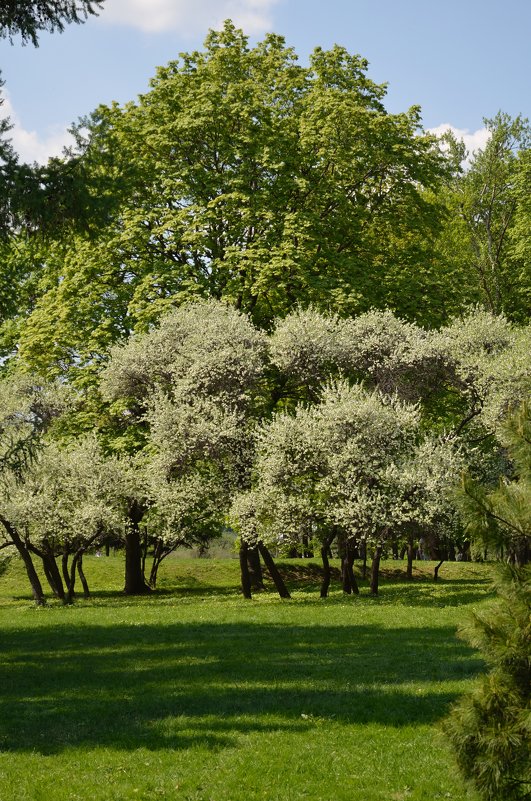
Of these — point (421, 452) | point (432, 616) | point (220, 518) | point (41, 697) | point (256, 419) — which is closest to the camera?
point (41, 697)

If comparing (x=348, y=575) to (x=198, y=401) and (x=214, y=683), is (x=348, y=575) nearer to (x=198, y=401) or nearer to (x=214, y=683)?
(x=198, y=401)

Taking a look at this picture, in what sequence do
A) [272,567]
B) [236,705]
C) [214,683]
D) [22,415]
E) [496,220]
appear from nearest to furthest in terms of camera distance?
[236,705]
[214,683]
[272,567]
[22,415]
[496,220]

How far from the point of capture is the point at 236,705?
15.4 meters

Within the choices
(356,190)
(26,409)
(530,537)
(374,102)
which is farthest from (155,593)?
(530,537)

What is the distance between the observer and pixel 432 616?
26797 mm

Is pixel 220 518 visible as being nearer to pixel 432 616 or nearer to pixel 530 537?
pixel 432 616

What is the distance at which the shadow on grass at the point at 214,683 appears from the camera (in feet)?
46.3

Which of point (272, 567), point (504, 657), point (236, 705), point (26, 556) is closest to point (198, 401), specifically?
point (272, 567)

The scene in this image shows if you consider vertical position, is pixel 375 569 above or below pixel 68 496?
below

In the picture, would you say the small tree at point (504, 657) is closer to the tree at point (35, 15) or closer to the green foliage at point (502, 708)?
the green foliage at point (502, 708)

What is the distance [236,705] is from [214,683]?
2.16 m

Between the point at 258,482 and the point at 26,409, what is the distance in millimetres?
11164

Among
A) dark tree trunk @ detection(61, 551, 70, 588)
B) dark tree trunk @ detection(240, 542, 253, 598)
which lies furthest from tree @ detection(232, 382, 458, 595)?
dark tree trunk @ detection(61, 551, 70, 588)

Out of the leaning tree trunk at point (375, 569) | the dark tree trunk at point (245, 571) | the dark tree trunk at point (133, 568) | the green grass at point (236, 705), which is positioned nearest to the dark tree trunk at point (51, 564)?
the dark tree trunk at point (133, 568)
